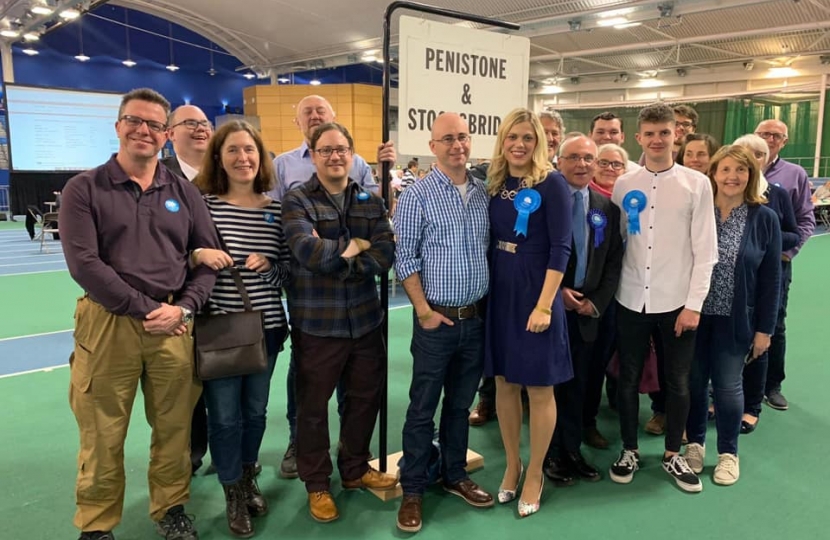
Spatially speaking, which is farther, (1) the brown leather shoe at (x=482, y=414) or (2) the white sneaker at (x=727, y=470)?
(1) the brown leather shoe at (x=482, y=414)

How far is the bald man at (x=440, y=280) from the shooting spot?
2.29 metres

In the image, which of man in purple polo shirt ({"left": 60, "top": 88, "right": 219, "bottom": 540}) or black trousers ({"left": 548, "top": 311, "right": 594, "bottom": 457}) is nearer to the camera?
man in purple polo shirt ({"left": 60, "top": 88, "right": 219, "bottom": 540})

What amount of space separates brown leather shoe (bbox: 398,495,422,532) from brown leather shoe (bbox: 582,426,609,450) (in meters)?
1.19

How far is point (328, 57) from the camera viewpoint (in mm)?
17422

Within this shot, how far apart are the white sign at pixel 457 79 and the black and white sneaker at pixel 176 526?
1763 millimetres

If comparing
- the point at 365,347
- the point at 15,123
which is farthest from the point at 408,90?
the point at 15,123

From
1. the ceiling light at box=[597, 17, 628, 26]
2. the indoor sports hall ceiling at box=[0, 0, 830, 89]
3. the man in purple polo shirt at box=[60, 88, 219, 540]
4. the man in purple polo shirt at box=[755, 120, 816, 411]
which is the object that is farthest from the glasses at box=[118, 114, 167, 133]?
the ceiling light at box=[597, 17, 628, 26]

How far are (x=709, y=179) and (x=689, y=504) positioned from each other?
1480mm

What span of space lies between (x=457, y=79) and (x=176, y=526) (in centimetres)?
224

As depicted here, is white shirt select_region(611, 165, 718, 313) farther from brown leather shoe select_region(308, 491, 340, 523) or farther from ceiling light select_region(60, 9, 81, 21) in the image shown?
ceiling light select_region(60, 9, 81, 21)

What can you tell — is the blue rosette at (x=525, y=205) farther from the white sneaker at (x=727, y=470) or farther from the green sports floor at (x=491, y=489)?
the white sneaker at (x=727, y=470)

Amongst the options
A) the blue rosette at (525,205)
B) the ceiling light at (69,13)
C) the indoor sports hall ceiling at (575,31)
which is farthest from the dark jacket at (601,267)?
the ceiling light at (69,13)

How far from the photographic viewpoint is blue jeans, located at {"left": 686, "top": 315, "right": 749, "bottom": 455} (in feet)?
9.03

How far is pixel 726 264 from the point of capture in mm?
2734
